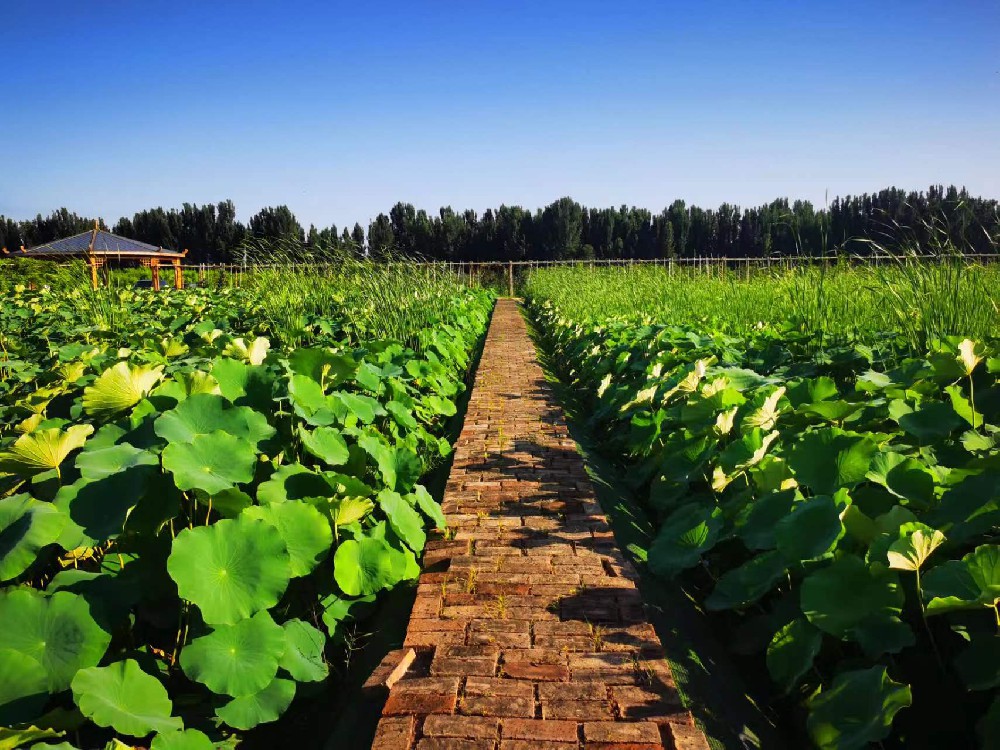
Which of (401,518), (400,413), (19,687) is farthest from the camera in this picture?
(400,413)

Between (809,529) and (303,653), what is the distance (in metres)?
1.34

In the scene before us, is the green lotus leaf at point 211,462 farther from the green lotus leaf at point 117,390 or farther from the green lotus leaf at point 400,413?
the green lotus leaf at point 400,413

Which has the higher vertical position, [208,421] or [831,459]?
[208,421]

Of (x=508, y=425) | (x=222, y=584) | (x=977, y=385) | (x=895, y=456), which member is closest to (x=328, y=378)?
(x=222, y=584)

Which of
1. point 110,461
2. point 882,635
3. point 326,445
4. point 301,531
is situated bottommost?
point 882,635

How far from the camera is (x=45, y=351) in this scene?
4.57 meters

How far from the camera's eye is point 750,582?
1.79 meters

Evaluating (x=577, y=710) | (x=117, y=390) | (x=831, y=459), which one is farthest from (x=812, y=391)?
(x=117, y=390)

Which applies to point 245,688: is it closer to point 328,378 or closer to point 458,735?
point 458,735

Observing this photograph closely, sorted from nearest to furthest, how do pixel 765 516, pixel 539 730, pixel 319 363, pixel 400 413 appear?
1. pixel 539 730
2. pixel 765 516
3. pixel 319 363
4. pixel 400 413

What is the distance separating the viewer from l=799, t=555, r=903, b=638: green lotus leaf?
149cm

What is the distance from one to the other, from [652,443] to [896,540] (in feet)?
5.57

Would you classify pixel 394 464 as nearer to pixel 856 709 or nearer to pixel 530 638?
pixel 530 638

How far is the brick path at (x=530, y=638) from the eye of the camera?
153 centimetres
